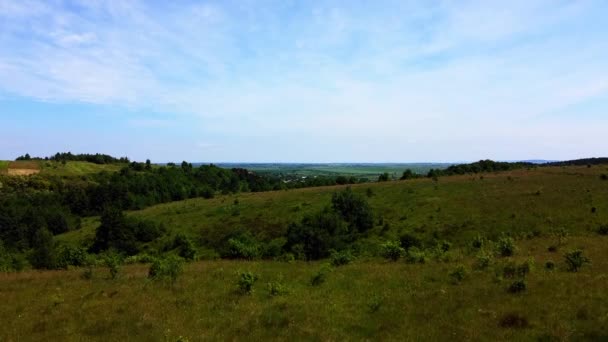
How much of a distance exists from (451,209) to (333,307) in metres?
36.7

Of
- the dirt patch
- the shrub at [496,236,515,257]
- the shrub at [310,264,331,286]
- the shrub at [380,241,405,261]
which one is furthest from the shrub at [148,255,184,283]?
the dirt patch

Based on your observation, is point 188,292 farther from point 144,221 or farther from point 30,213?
point 30,213

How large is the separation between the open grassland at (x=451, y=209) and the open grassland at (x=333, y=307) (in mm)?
20367

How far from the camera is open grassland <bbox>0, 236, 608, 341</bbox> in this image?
35.7ft

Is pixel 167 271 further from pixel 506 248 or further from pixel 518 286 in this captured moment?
pixel 506 248

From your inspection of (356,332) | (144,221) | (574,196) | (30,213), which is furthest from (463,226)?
(30,213)

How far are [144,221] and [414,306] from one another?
182 ft

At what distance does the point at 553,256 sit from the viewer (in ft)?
64.6

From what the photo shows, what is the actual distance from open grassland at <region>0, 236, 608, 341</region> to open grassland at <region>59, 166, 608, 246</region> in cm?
2037

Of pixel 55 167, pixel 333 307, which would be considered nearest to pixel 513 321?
pixel 333 307

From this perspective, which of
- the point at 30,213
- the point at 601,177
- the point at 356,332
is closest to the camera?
the point at 356,332

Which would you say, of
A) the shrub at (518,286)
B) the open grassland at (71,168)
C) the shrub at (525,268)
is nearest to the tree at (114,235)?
the shrub at (525,268)

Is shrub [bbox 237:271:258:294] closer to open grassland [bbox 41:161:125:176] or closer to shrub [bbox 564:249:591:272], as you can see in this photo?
shrub [bbox 564:249:591:272]

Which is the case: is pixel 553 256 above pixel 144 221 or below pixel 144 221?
above
